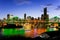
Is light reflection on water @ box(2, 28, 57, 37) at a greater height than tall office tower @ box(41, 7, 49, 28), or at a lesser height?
lesser

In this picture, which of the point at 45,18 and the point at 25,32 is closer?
the point at 25,32

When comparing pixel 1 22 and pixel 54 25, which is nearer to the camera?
pixel 1 22

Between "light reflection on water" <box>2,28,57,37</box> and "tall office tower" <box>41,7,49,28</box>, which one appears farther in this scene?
"tall office tower" <box>41,7,49,28</box>

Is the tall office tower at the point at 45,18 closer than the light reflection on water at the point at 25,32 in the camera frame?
No

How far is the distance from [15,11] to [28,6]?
0.70 feet

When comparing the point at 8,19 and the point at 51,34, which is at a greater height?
the point at 8,19

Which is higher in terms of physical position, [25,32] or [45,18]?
[45,18]

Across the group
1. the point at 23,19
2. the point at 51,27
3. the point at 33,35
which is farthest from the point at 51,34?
the point at 23,19

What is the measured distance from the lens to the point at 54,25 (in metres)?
2.74

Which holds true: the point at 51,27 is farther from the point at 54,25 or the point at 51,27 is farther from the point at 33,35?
the point at 33,35

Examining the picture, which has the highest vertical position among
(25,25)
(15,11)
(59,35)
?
(15,11)

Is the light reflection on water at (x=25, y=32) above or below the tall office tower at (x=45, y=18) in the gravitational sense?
below

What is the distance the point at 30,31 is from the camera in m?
2.62

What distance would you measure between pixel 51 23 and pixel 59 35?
0.25 meters
